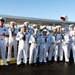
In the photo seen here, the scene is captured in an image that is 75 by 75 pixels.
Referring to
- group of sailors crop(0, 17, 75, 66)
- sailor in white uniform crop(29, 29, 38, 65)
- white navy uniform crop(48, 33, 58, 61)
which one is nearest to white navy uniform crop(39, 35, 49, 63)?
group of sailors crop(0, 17, 75, 66)

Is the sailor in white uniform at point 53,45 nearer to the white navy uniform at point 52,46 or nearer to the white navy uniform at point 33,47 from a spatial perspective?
the white navy uniform at point 52,46

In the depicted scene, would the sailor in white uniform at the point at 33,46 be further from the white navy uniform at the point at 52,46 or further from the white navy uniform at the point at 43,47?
the white navy uniform at the point at 52,46

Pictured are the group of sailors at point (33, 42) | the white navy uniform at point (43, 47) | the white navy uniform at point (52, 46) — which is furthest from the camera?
the white navy uniform at point (52, 46)

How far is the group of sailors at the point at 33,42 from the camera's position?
8.26 m

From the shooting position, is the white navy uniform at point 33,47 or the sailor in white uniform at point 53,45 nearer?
the white navy uniform at point 33,47

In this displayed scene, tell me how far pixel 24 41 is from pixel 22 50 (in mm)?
442

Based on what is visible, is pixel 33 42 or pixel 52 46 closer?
pixel 33 42

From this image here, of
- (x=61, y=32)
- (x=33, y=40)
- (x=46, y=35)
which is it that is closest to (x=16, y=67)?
(x=33, y=40)

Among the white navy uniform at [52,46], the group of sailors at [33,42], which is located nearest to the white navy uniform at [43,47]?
the group of sailors at [33,42]

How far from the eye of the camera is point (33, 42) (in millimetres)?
8609

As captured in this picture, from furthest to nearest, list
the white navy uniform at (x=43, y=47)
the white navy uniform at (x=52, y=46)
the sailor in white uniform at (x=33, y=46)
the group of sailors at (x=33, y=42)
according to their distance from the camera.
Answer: the white navy uniform at (x=52, y=46), the white navy uniform at (x=43, y=47), the sailor in white uniform at (x=33, y=46), the group of sailors at (x=33, y=42)

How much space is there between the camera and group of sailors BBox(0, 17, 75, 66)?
8.26 m

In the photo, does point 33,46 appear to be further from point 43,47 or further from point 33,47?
point 43,47

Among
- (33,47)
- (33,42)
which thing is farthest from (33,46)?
(33,42)
